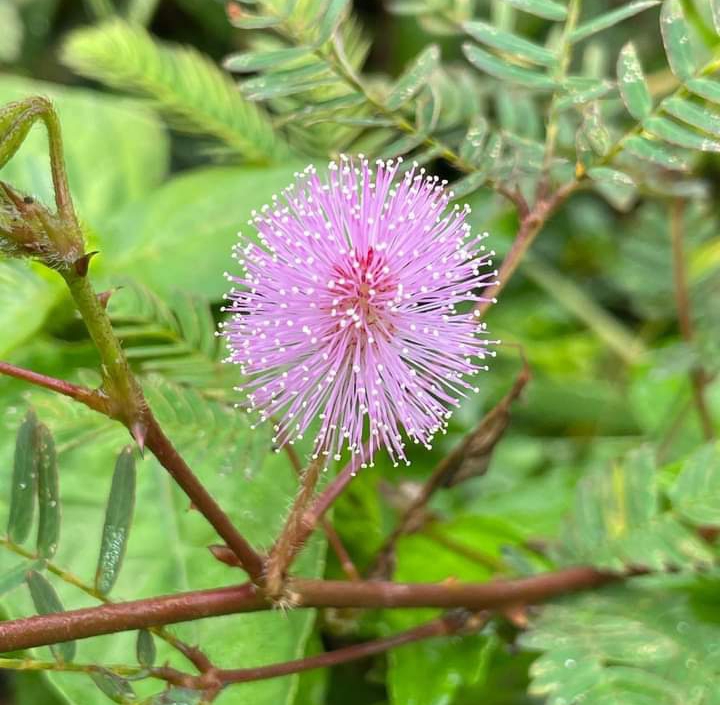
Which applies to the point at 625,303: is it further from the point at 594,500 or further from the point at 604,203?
the point at 594,500

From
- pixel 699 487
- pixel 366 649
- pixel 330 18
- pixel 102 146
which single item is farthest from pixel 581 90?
pixel 102 146

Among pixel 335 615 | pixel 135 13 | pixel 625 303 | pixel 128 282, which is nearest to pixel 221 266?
pixel 128 282

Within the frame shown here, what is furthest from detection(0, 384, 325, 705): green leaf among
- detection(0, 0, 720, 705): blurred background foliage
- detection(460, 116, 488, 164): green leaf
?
detection(460, 116, 488, 164): green leaf

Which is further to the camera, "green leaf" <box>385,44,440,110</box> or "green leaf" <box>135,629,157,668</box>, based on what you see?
"green leaf" <box>385,44,440,110</box>

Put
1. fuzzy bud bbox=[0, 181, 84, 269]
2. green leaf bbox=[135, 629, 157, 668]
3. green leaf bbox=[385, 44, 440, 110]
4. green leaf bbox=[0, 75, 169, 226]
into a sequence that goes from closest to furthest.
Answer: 1. fuzzy bud bbox=[0, 181, 84, 269]
2. green leaf bbox=[135, 629, 157, 668]
3. green leaf bbox=[385, 44, 440, 110]
4. green leaf bbox=[0, 75, 169, 226]

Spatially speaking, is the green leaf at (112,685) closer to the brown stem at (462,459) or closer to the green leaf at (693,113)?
the brown stem at (462,459)

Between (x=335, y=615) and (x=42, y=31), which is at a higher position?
(x=42, y=31)

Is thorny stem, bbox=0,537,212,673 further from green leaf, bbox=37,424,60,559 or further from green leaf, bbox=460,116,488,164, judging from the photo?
green leaf, bbox=460,116,488,164
